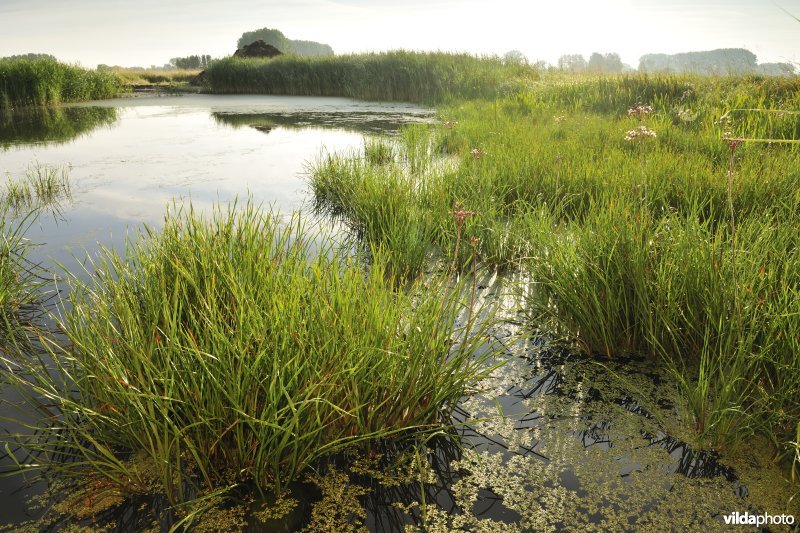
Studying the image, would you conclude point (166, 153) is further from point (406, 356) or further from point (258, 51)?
point (258, 51)

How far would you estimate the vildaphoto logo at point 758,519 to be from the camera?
1429 mm

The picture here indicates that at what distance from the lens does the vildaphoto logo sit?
1.43 meters

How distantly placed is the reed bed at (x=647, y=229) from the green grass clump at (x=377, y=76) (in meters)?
5.50

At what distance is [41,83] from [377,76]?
7727 millimetres

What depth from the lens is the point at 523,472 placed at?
5.40ft

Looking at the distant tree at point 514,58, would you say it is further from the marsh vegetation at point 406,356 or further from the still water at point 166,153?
the marsh vegetation at point 406,356

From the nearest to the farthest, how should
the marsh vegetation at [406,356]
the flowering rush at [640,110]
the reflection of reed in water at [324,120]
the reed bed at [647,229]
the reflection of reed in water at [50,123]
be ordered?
the marsh vegetation at [406,356] < the reed bed at [647,229] < the flowering rush at [640,110] < the reflection of reed in water at [50,123] < the reflection of reed in water at [324,120]

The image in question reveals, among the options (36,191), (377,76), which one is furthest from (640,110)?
(377,76)

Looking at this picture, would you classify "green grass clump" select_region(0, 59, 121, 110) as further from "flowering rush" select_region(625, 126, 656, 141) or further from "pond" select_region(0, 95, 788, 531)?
"pond" select_region(0, 95, 788, 531)

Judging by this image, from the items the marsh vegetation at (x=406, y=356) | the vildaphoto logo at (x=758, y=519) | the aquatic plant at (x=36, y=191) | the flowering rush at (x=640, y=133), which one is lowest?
the vildaphoto logo at (x=758, y=519)

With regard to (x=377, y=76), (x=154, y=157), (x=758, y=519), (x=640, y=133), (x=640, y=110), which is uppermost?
(x=377, y=76)

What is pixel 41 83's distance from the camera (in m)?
13.0

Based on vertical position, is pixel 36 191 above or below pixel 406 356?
above

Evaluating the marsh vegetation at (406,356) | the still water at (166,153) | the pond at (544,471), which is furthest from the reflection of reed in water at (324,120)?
the pond at (544,471)
